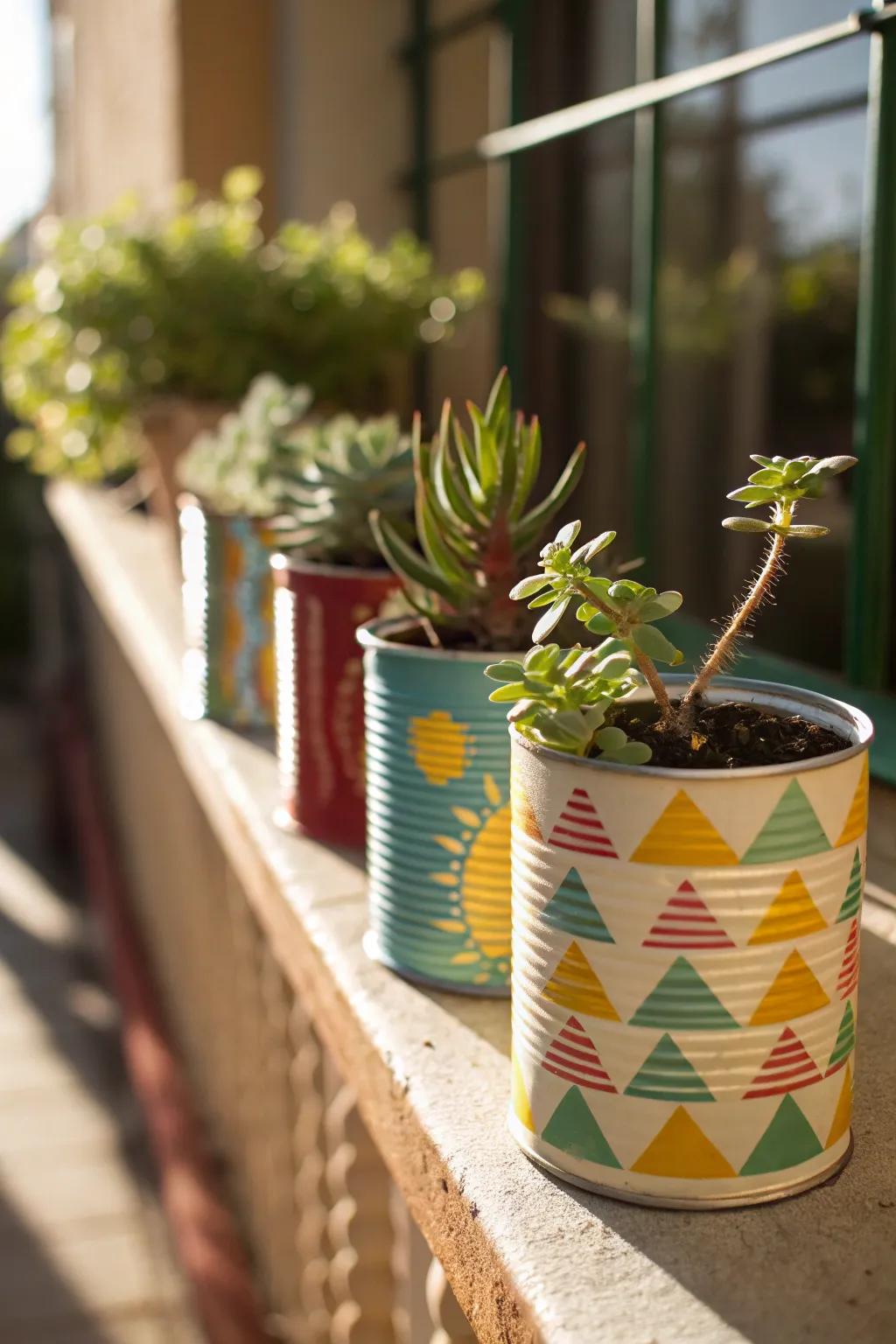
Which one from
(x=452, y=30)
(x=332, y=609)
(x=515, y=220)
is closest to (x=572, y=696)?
(x=332, y=609)

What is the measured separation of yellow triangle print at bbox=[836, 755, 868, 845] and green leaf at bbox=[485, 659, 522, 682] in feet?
0.46

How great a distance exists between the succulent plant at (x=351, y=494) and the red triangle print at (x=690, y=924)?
0.52 m

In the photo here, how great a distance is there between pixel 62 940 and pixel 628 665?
3934 millimetres

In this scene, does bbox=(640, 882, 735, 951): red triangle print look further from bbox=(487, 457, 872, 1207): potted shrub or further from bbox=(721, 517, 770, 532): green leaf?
bbox=(721, 517, 770, 532): green leaf

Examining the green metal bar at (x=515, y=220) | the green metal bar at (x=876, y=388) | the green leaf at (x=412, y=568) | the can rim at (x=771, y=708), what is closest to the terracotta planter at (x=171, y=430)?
the green metal bar at (x=515, y=220)

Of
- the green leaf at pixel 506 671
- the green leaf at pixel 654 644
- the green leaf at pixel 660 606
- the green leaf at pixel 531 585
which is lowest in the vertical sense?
the green leaf at pixel 506 671

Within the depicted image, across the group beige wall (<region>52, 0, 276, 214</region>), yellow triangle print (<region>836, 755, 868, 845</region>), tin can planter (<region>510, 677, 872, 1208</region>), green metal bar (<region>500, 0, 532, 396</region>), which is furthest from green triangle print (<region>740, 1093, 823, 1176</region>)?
beige wall (<region>52, 0, 276, 214</region>)

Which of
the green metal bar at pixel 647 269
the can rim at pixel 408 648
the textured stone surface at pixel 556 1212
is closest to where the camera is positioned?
the textured stone surface at pixel 556 1212

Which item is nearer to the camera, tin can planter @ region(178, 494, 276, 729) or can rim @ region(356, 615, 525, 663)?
can rim @ region(356, 615, 525, 663)

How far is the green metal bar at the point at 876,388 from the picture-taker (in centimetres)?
103

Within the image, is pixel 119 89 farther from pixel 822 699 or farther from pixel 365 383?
pixel 822 699

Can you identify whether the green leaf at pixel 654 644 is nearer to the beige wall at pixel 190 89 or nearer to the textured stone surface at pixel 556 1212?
the textured stone surface at pixel 556 1212

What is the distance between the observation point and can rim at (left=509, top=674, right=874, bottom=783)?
0.52 metres

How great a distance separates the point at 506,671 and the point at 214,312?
1.51m
